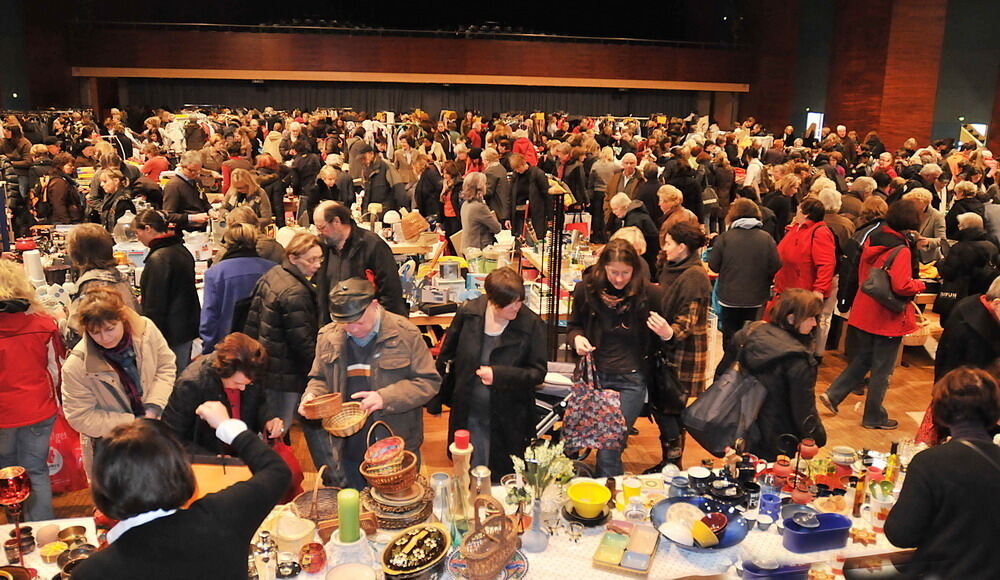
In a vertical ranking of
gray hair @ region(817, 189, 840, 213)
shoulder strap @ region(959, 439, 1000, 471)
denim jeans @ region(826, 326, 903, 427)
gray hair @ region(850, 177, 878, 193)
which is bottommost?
denim jeans @ region(826, 326, 903, 427)

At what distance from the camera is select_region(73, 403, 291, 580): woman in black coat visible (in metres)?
1.81

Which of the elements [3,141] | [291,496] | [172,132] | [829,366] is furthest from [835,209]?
[172,132]

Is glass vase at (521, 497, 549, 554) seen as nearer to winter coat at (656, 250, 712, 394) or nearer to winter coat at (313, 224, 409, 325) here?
winter coat at (656, 250, 712, 394)

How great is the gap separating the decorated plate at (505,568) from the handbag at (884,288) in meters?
3.41

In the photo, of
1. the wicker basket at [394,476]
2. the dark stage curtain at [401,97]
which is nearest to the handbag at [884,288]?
the wicker basket at [394,476]

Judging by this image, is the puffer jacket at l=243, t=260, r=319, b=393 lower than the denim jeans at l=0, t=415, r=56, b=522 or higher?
higher

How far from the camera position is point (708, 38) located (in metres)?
23.4

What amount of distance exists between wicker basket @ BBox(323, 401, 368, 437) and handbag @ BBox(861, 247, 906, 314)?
3.47 meters

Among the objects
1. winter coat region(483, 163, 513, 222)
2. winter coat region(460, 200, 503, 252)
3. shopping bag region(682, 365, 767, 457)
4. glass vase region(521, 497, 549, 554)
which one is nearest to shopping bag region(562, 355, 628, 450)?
shopping bag region(682, 365, 767, 457)

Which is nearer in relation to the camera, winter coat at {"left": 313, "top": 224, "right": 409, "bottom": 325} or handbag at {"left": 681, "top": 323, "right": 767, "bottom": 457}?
handbag at {"left": 681, "top": 323, "right": 767, "bottom": 457}

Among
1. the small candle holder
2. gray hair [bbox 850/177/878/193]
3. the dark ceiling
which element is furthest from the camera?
the dark ceiling

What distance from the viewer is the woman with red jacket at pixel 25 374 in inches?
134

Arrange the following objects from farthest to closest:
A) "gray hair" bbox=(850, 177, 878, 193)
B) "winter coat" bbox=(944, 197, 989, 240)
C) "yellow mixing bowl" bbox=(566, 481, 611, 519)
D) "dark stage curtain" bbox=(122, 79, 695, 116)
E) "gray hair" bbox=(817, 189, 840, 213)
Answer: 1. "dark stage curtain" bbox=(122, 79, 695, 116)
2. "gray hair" bbox=(850, 177, 878, 193)
3. "winter coat" bbox=(944, 197, 989, 240)
4. "gray hair" bbox=(817, 189, 840, 213)
5. "yellow mixing bowl" bbox=(566, 481, 611, 519)

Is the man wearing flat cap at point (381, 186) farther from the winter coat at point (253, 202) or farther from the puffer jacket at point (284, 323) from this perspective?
the puffer jacket at point (284, 323)
